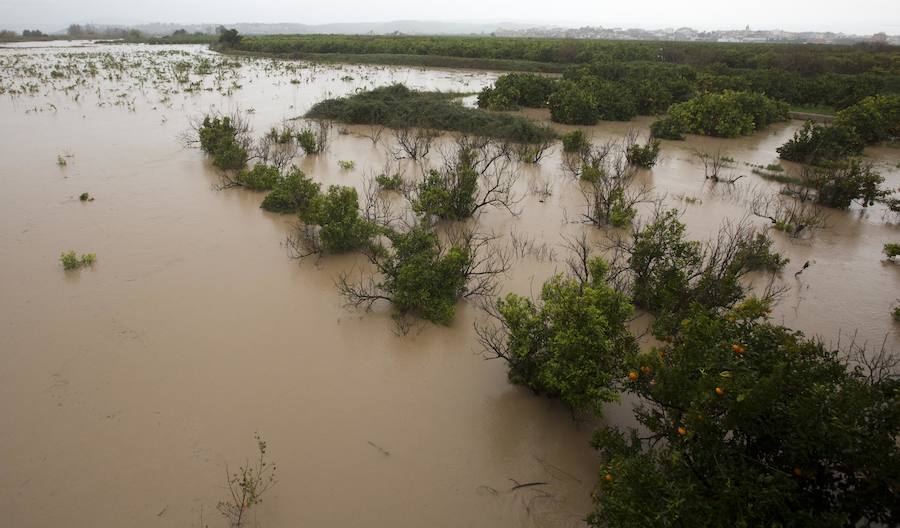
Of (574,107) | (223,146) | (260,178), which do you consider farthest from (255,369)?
(574,107)

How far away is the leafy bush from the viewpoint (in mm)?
13453

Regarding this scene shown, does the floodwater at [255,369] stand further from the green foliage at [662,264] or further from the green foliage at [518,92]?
the green foliage at [518,92]

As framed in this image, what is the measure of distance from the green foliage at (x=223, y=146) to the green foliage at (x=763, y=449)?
1105 cm

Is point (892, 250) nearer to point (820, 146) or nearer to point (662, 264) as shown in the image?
point (662, 264)

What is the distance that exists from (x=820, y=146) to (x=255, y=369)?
1581cm

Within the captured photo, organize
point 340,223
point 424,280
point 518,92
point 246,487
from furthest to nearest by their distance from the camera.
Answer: point 518,92
point 340,223
point 424,280
point 246,487

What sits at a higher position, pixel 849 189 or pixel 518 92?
pixel 518 92

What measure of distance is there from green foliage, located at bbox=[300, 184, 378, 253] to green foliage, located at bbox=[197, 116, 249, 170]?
200 inches

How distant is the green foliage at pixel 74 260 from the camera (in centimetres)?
696

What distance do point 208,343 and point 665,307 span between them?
5.43 meters

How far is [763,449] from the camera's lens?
3123 mm

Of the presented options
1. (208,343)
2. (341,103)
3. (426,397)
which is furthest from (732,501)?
(341,103)

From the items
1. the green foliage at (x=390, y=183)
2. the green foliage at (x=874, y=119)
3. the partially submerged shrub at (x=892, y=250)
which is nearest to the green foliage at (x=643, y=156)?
the partially submerged shrub at (x=892, y=250)

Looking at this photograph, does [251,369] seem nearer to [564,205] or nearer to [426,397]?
[426,397]
